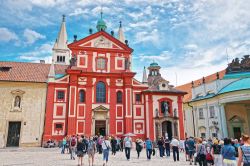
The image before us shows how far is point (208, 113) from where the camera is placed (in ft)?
121

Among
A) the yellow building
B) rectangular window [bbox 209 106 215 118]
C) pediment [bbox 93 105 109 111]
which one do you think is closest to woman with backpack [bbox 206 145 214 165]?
pediment [bbox 93 105 109 111]

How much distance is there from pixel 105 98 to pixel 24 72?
41.4ft

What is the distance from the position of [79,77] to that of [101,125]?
296 inches

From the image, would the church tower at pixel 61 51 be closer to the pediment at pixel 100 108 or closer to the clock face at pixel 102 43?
the clock face at pixel 102 43

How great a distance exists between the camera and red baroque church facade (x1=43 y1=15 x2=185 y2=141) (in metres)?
30.8

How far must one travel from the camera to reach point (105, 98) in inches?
1288

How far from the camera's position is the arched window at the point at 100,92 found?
107ft

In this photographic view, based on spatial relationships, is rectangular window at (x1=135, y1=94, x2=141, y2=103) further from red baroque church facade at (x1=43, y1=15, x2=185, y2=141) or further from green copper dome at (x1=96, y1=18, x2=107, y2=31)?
green copper dome at (x1=96, y1=18, x2=107, y2=31)

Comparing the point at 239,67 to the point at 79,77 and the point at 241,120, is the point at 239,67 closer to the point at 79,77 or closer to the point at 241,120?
the point at 241,120

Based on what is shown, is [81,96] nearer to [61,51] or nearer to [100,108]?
[100,108]

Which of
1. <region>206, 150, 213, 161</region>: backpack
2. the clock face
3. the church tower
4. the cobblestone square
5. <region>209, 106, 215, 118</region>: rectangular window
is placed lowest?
the cobblestone square

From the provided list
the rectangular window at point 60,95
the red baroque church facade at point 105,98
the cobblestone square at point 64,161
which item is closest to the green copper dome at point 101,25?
the red baroque church facade at point 105,98

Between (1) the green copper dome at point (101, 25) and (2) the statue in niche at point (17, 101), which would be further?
(1) the green copper dome at point (101, 25)

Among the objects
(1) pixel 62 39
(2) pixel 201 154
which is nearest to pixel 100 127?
(2) pixel 201 154
